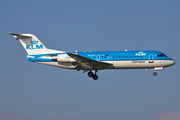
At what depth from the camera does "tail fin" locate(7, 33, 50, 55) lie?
1906 inches

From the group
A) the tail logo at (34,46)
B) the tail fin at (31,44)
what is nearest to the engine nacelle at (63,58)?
the tail fin at (31,44)

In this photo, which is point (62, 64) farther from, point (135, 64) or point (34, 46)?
point (135, 64)

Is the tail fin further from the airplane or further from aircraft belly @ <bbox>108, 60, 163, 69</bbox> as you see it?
aircraft belly @ <bbox>108, 60, 163, 69</bbox>

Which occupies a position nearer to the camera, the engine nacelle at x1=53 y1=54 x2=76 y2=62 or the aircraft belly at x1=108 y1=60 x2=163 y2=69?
the aircraft belly at x1=108 y1=60 x2=163 y2=69

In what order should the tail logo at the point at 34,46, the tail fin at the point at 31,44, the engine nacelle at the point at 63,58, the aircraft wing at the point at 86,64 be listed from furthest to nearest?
the tail logo at the point at 34,46, the tail fin at the point at 31,44, the engine nacelle at the point at 63,58, the aircraft wing at the point at 86,64

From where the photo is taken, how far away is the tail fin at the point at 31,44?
4841 cm

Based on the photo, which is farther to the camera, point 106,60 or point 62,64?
point 62,64

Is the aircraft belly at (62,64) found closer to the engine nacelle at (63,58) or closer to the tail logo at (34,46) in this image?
Result: the engine nacelle at (63,58)

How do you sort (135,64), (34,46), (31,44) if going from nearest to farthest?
(135,64) < (34,46) < (31,44)

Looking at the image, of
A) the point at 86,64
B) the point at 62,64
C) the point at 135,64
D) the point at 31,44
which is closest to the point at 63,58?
the point at 62,64

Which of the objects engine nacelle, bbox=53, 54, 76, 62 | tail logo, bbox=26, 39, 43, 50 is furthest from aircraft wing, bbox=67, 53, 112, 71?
tail logo, bbox=26, 39, 43, 50

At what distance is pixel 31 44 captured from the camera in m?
49.0

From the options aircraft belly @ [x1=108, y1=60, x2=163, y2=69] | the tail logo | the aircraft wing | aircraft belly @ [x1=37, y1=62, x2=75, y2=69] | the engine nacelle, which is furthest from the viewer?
the tail logo

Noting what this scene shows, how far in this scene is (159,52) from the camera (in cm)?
4503
